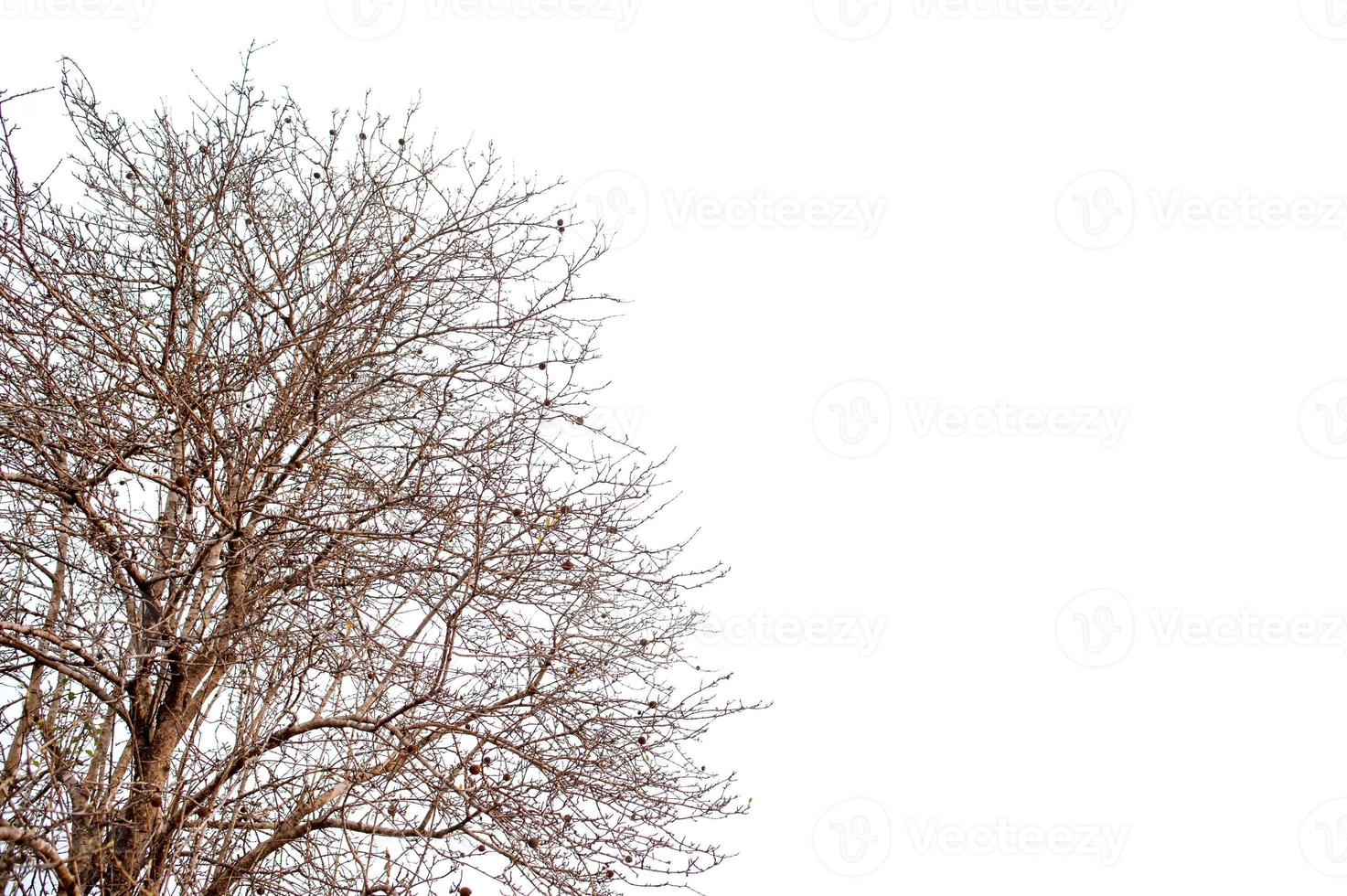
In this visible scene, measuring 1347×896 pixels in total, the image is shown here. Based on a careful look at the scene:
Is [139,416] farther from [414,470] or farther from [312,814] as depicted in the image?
[312,814]

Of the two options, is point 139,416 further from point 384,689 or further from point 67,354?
point 384,689

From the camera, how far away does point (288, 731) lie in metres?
5.01

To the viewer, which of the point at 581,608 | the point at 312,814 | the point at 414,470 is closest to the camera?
the point at 312,814

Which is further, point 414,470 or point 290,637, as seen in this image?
point 414,470

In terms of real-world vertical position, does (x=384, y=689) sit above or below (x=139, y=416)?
below

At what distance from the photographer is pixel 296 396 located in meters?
5.43

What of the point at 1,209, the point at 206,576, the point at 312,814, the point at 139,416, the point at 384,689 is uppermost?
the point at 1,209

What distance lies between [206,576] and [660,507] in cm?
208

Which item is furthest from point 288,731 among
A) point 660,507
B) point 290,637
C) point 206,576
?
point 660,507

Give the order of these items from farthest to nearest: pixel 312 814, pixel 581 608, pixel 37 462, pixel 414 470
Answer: pixel 414 470 < pixel 581 608 < pixel 312 814 < pixel 37 462

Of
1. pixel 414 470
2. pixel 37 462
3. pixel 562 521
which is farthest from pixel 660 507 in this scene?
pixel 37 462

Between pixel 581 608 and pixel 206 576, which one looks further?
pixel 581 608

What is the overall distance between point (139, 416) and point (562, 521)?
6.32 feet

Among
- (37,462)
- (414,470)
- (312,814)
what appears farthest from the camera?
(414,470)
